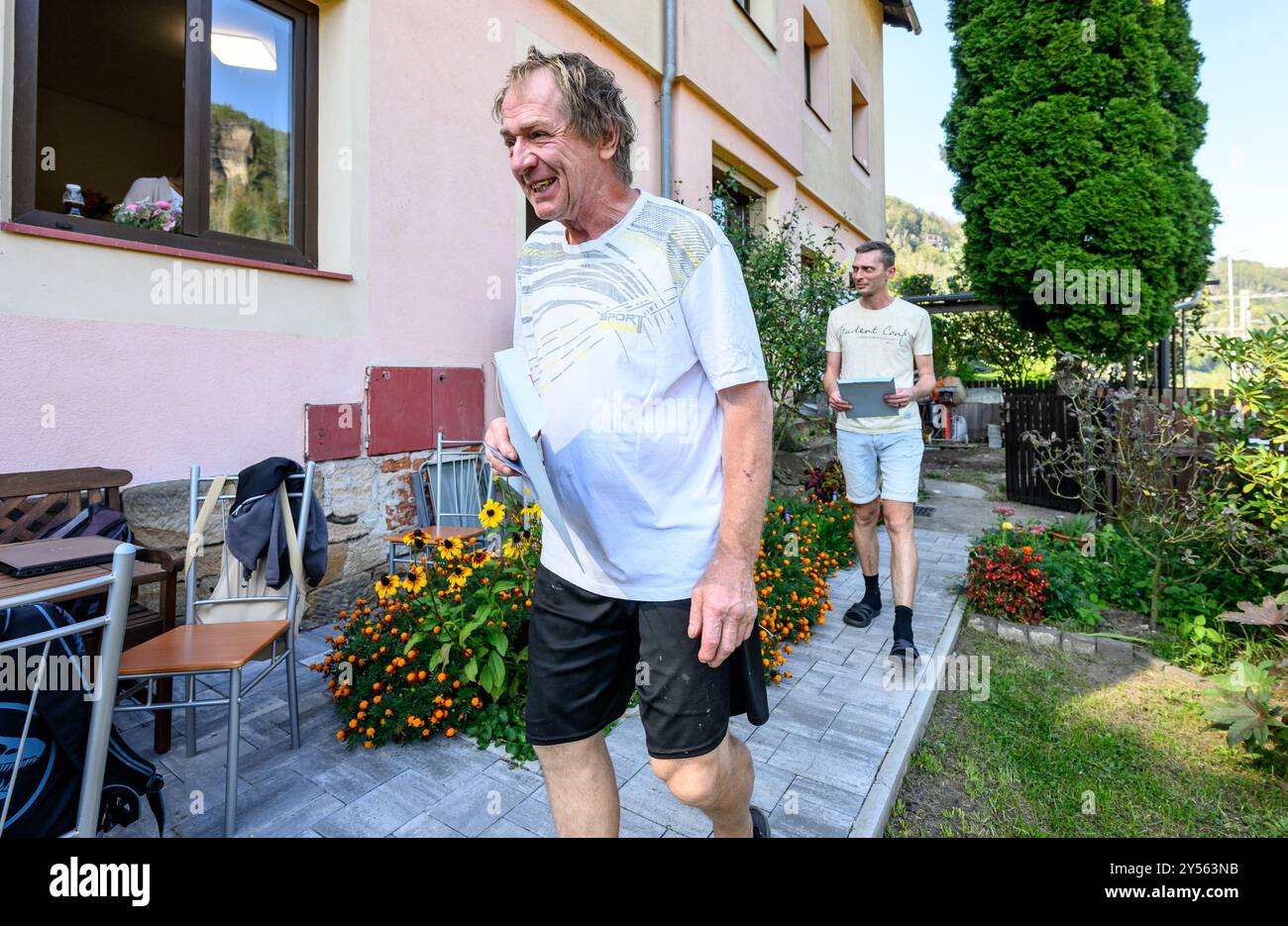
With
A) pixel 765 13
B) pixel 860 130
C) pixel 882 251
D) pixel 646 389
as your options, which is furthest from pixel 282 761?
pixel 860 130

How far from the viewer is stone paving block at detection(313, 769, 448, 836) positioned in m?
2.04

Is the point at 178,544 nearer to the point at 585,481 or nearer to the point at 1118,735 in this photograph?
the point at 585,481

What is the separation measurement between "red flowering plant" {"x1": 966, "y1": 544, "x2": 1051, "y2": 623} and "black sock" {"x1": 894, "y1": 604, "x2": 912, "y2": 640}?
98cm

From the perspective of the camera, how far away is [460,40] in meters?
4.39

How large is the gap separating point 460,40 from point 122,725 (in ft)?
14.4

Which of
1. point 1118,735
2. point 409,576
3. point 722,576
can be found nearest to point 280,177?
point 409,576

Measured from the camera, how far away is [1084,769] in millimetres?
2504

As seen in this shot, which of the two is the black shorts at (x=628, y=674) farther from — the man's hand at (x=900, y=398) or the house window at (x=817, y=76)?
the house window at (x=817, y=76)

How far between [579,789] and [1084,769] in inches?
84.4

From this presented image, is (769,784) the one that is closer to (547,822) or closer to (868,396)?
(547,822)

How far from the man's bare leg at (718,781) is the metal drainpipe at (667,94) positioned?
18.9 feet

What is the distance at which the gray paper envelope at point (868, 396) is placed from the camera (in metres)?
3.57
